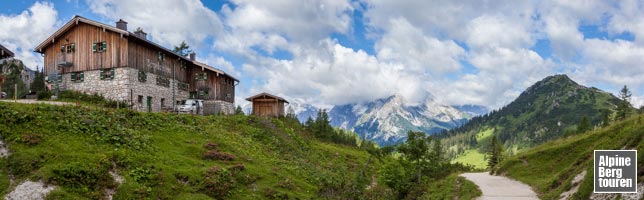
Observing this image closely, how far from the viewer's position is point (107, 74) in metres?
50.1

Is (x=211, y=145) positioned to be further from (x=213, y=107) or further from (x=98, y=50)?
(x=213, y=107)

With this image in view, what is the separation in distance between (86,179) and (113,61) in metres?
33.3

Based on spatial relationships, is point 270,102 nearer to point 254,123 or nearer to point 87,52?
point 254,123

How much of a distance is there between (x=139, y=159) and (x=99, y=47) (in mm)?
32548

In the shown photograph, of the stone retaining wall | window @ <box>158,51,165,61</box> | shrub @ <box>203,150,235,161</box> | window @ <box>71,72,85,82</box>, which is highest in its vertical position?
window @ <box>158,51,165,61</box>

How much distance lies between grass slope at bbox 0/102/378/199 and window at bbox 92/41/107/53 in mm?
18533

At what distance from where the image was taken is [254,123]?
50.4 m

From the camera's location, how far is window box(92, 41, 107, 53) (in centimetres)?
5056

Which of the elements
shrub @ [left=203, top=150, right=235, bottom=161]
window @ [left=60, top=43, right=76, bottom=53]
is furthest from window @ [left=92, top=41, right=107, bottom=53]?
shrub @ [left=203, top=150, right=235, bottom=161]

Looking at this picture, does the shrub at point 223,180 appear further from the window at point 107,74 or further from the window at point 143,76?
the window at point 107,74

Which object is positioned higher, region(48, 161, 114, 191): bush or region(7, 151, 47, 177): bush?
region(7, 151, 47, 177): bush

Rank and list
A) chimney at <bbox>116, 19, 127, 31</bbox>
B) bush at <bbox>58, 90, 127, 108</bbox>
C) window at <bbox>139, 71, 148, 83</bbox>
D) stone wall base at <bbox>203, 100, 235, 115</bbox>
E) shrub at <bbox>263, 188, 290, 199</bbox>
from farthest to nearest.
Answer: stone wall base at <bbox>203, 100, 235, 115</bbox>
chimney at <bbox>116, 19, 127, 31</bbox>
window at <bbox>139, 71, 148, 83</bbox>
bush at <bbox>58, 90, 127, 108</bbox>
shrub at <bbox>263, 188, 290, 199</bbox>

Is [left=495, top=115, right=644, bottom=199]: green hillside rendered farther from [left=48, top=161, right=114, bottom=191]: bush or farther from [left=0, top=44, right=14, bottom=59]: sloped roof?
[left=0, top=44, right=14, bottom=59]: sloped roof

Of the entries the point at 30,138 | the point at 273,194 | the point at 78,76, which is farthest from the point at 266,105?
the point at 30,138
